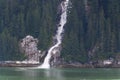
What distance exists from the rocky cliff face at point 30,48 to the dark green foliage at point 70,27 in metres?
1.31

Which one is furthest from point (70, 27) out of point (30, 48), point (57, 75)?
point (57, 75)

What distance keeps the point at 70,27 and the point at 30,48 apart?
12.2 meters

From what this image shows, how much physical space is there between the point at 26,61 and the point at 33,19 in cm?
1540

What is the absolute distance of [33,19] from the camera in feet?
516

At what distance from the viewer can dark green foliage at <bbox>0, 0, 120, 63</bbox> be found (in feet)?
475

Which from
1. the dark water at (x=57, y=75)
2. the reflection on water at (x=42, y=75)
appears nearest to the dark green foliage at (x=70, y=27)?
the dark water at (x=57, y=75)

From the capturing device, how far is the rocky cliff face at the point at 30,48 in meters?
148

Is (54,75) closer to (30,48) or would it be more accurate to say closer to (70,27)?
(30,48)

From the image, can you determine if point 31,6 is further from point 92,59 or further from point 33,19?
point 92,59

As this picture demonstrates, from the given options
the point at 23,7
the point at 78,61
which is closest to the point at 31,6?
the point at 23,7

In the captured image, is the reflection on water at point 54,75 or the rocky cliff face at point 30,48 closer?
the reflection on water at point 54,75

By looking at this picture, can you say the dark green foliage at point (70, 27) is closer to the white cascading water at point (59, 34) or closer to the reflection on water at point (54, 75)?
the white cascading water at point (59, 34)

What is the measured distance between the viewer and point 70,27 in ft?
503

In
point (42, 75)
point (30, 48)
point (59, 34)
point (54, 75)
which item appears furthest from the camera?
point (59, 34)
